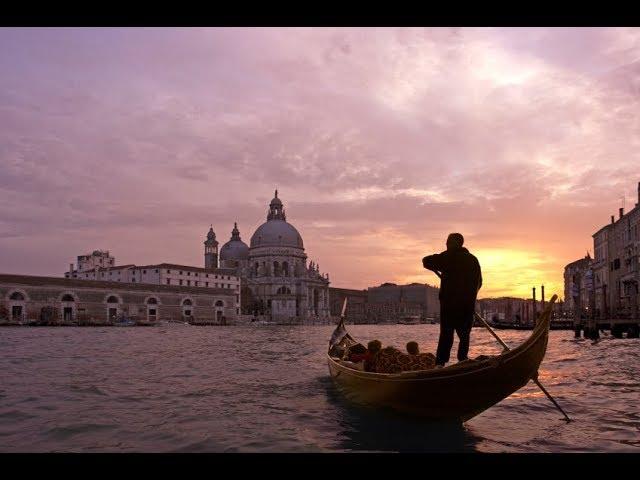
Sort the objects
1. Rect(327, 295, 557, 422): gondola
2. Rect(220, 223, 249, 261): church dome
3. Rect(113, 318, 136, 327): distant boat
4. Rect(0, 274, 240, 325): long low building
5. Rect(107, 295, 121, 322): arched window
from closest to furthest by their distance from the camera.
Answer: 1. Rect(327, 295, 557, 422): gondola
2. Rect(0, 274, 240, 325): long low building
3. Rect(113, 318, 136, 327): distant boat
4. Rect(107, 295, 121, 322): arched window
5. Rect(220, 223, 249, 261): church dome

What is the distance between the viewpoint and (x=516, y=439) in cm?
736

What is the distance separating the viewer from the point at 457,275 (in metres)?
7.09

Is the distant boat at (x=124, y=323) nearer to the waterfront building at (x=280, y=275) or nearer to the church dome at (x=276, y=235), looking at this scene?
the waterfront building at (x=280, y=275)

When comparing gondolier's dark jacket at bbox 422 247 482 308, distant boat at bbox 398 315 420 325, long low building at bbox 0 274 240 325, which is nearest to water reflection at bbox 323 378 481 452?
gondolier's dark jacket at bbox 422 247 482 308

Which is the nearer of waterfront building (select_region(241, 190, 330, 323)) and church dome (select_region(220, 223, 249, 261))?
waterfront building (select_region(241, 190, 330, 323))

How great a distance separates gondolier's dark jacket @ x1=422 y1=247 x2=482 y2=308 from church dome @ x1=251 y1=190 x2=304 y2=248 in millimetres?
112727

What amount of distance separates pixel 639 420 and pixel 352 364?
419 cm

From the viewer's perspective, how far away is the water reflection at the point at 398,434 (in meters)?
6.85

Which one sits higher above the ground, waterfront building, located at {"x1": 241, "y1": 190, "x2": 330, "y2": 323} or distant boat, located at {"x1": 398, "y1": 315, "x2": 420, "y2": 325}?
waterfront building, located at {"x1": 241, "y1": 190, "x2": 330, "y2": 323}

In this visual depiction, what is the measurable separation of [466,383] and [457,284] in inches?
44.2

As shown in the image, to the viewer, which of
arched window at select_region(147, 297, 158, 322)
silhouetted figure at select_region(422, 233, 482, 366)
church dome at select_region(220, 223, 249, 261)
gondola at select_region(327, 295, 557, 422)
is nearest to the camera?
gondola at select_region(327, 295, 557, 422)

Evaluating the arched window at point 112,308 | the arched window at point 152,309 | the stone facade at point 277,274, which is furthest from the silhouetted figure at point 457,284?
the stone facade at point 277,274

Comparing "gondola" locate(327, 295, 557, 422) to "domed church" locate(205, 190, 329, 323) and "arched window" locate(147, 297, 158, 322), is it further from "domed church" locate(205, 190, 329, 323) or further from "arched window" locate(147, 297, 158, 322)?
"domed church" locate(205, 190, 329, 323)

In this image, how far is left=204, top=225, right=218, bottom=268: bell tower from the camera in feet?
419
